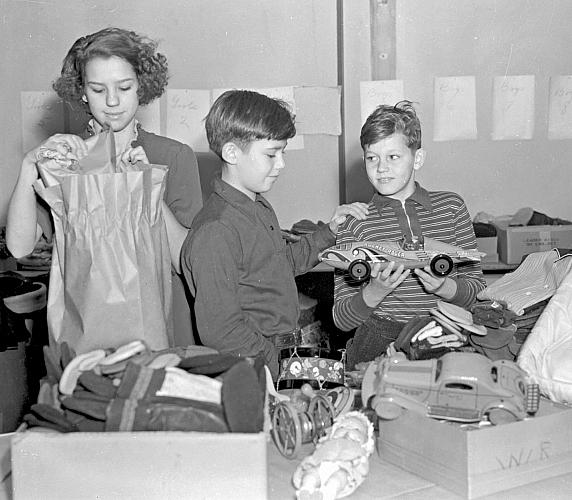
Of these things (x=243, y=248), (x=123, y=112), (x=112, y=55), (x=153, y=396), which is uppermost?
(x=112, y=55)

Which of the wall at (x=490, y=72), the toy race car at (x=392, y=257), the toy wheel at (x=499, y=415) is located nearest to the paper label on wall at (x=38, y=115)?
the wall at (x=490, y=72)

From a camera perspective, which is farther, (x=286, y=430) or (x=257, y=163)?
(x=257, y=163)

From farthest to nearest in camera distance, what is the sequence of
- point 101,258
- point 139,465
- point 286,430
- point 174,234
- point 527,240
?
point 527,240 → point 174,234 → point 101,258 → point 286,430 → point 139,465

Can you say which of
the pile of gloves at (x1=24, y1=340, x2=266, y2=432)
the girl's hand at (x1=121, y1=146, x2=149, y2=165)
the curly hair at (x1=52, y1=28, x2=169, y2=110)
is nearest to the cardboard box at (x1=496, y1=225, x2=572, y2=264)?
the curly hair at (x1=52, y1=28, x2=169, y2=110)

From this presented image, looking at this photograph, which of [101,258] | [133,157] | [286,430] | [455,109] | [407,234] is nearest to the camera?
[286,430]

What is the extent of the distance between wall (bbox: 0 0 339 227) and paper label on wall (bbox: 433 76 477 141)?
42 cm

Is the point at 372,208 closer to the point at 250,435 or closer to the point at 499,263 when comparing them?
the point at 250,435

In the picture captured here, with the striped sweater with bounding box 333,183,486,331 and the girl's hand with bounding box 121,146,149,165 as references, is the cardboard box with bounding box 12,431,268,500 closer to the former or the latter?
the girl's hand with bounding box 121,146,149,165

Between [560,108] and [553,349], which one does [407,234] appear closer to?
[553,349]

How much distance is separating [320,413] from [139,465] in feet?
0.92

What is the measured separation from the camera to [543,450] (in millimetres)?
992

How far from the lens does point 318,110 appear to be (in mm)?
3043

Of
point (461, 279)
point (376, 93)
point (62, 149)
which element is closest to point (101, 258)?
point (62, 149)

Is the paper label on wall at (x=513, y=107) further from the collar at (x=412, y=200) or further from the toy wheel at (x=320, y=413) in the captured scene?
the toy wheel at (x=320, y=413)
